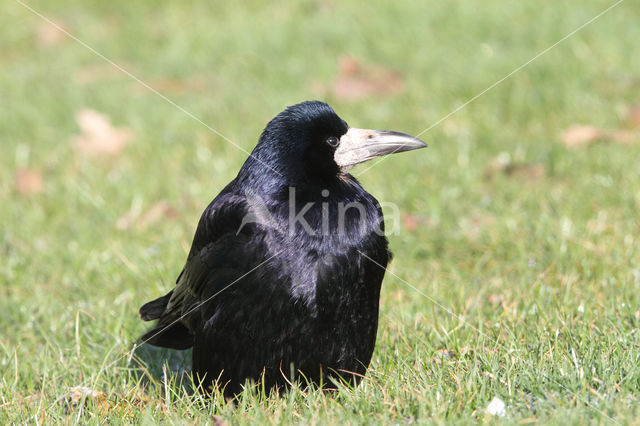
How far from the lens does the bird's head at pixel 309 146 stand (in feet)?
10.9

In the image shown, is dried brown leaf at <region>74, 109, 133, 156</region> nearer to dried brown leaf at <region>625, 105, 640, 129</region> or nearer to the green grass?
the green grass

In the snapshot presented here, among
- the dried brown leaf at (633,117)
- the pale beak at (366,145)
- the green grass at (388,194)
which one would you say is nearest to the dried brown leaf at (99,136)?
the green grass at (388,194)

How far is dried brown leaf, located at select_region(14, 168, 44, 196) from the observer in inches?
247

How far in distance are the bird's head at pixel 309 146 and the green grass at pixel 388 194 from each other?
0.81 m

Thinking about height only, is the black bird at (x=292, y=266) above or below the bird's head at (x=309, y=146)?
below

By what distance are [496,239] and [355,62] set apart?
137 inches

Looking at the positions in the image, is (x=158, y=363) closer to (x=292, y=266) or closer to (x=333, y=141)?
(x=292, y=266)

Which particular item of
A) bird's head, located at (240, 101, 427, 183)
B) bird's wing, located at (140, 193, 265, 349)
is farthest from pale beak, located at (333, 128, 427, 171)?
bird's wing, located at (140, 193, 265, 349)

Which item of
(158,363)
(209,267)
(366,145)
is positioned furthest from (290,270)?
(158,363)

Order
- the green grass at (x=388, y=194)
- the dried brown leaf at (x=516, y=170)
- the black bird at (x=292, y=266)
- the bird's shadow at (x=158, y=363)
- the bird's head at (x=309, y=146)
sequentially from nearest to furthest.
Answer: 1. the green grass at (x=388, y=194)
2. the black bird at (x=292, y=266)
3. the bird's head at (x=309, y=146)
4. the bird's shadow at (x=158, y=363)
5. the dried brown leaf at (x=516, y=170)

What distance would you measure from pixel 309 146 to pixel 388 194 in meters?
2.31

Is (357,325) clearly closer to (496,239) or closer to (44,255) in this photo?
(496,239)

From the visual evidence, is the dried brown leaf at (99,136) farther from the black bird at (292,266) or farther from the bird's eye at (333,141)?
the bird's eye at (333,141)

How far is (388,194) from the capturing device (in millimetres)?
5602
